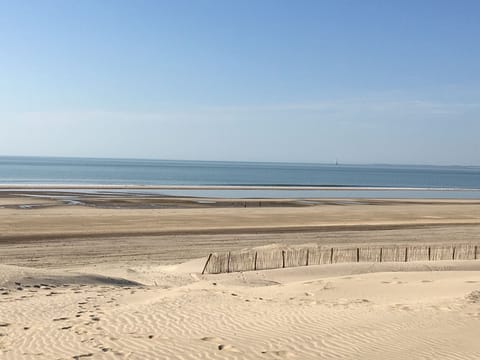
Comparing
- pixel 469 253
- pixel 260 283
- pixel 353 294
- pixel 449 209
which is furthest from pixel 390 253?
pixel 449 209

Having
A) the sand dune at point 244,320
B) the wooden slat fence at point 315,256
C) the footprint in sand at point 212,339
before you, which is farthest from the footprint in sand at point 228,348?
the wooden slat fence at point 315,256

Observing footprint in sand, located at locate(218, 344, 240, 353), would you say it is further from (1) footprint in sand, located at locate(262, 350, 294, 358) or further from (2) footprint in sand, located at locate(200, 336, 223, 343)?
(1) footprint in sand, located at locate(262, 350, 294, 358)

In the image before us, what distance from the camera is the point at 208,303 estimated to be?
1319 cm

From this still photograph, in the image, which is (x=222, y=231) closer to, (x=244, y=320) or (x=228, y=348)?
(x=244, y=320)

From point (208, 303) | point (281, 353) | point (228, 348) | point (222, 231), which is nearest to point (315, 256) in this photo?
point (208, 303)

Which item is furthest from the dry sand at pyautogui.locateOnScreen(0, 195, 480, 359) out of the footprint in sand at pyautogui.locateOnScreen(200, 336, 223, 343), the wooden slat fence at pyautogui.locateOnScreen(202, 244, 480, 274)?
the wooden slat fence at pyautogui.locateOnScreen(202, 244, 480, 274)

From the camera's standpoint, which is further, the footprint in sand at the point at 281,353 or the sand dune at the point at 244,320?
the sand dune at the point at 244,320

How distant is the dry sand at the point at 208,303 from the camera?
9.05 m

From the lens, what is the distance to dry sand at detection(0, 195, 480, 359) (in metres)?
9.05

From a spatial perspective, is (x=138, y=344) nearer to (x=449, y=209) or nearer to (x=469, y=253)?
(x=469, y=253)

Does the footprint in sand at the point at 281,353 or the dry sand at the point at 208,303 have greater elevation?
the footprint in sand at the point at 281,353

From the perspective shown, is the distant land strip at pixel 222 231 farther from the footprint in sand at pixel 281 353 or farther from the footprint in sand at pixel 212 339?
the footprint in sand at pixel 281 353

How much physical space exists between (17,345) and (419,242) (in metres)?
26.3

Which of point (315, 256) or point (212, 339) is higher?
point (212, 339)
